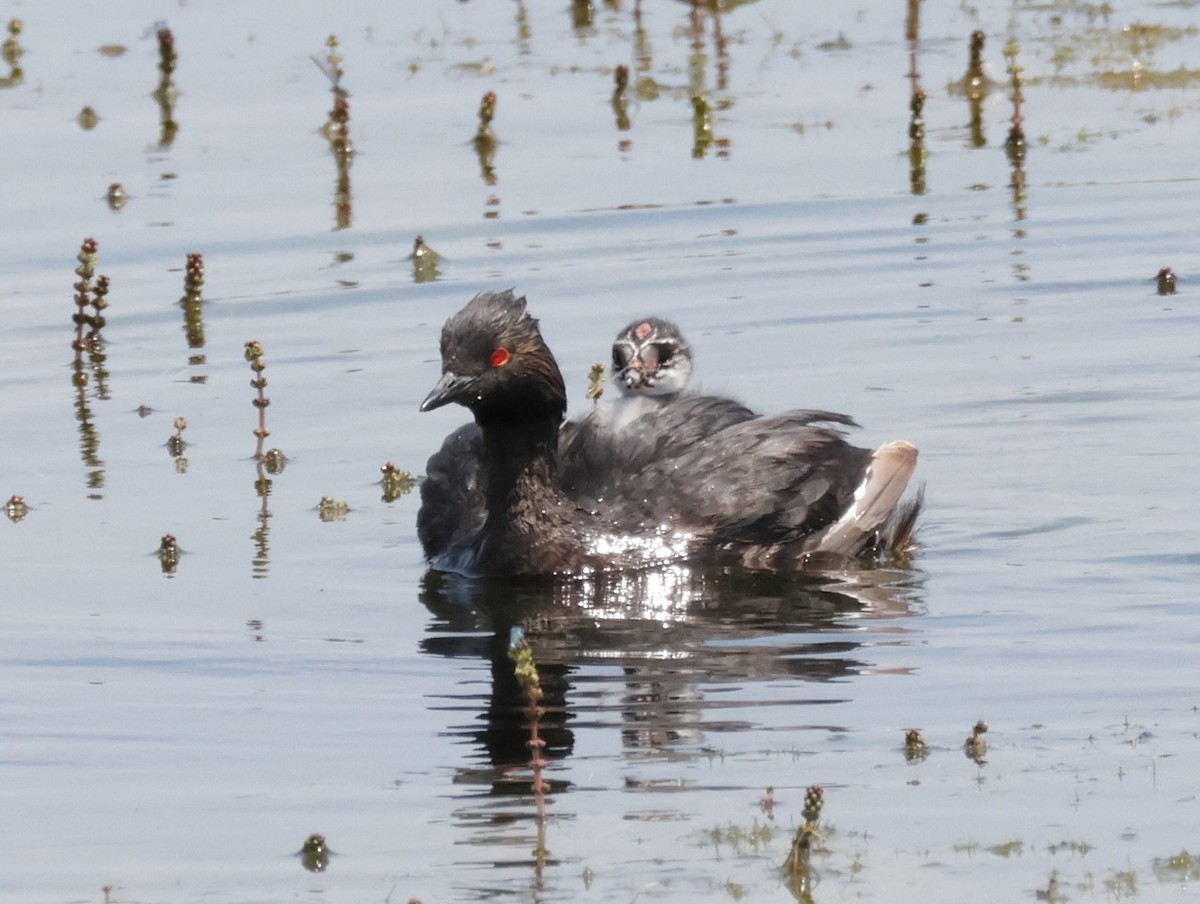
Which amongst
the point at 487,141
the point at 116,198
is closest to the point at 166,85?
the point at 116,198

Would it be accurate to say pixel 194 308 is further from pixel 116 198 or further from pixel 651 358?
pixel 651 358

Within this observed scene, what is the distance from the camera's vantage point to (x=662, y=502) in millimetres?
10484

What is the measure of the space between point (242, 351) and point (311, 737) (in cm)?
577

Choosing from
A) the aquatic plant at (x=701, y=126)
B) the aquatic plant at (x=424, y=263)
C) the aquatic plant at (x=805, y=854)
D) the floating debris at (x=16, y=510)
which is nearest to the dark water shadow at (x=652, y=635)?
the aquatic plant at (x=805, y=854)

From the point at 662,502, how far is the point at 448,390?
1.16 meters

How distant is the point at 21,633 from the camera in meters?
9.44

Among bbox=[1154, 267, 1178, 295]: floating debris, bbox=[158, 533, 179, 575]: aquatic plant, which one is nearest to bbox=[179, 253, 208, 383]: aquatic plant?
bbox=[158, 533, 179, 575]: aquatic plant

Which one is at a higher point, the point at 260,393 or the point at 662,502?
the point at 260,393

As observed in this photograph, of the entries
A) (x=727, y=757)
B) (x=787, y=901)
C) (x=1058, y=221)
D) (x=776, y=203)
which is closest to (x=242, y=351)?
(x=776, y=203)

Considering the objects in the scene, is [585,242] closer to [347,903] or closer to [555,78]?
[555,78]

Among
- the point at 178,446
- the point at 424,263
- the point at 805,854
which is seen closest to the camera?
the point at 805,854

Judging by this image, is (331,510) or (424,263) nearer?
(331,510)

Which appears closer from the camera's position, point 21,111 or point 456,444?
point 456,444

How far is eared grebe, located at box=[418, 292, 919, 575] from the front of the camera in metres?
10.4
